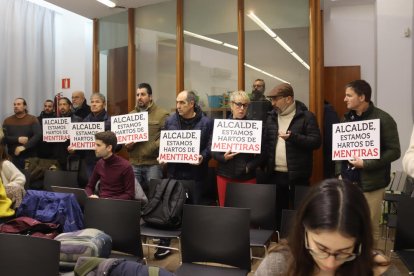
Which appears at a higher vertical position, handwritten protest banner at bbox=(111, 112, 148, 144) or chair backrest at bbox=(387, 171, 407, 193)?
handwritten protest banner at bbox=(111, 112, 148, 144)

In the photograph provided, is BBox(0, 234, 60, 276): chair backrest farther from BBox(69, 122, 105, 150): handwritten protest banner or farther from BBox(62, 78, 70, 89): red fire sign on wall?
BBox(62, 78, 70, 89): red fire sign on wall

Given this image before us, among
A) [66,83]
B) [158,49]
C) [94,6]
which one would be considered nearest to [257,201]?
[158,49]

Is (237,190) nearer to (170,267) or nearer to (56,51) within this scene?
(170,267)

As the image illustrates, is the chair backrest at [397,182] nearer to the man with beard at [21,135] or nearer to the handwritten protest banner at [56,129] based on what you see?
the handwritten protest banner at [56,129]

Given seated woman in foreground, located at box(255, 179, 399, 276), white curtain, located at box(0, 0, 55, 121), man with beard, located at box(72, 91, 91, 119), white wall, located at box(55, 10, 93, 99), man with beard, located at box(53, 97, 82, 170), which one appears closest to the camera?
seated woman in foreground, located at box(255, 179, 399, 276)

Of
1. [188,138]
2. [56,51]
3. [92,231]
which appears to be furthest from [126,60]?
[92,231]

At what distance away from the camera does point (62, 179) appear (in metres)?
4.48

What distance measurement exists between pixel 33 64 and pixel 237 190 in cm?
515

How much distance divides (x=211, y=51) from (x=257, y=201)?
8.69 ft

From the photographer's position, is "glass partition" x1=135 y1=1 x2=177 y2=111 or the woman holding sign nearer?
the woman holding sign

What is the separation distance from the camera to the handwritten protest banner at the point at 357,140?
3244mm

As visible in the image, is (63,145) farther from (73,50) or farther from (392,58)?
(392,58)

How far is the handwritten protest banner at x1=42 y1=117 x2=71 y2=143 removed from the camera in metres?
5.34

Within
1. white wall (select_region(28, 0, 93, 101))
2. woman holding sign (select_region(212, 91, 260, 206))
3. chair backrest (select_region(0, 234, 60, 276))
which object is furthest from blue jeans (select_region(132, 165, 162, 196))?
white wall (select_region(28, 0, 93, 101))
